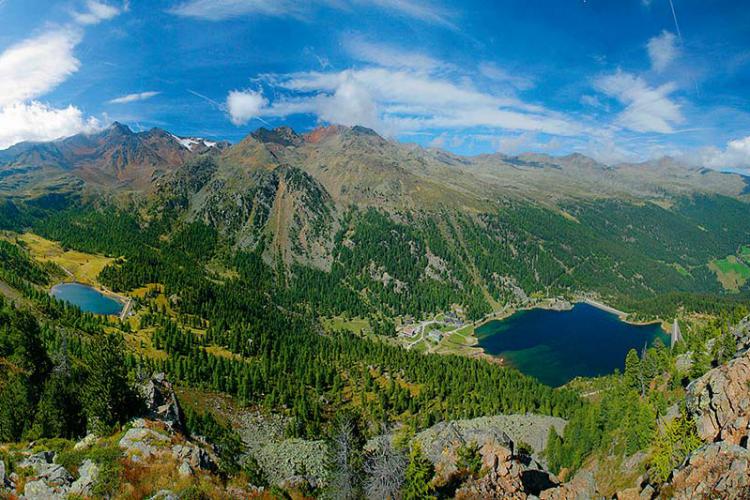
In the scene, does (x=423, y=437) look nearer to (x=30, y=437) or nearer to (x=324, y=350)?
(x=30, y=437)

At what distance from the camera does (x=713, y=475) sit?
36.2 meters

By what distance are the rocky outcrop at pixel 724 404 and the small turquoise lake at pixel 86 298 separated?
163 m

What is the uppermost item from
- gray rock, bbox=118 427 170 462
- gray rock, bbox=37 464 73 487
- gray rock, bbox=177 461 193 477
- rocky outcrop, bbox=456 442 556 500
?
gray rock, bbox=37 464 73 487

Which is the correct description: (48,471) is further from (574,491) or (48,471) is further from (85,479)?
(574,491)

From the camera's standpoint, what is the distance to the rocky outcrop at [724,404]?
48.4m

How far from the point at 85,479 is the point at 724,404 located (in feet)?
237

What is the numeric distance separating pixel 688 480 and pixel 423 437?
162 ft

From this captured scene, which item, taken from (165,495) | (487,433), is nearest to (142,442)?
(165,495)

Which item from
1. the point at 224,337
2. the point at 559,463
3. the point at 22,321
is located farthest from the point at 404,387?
the point at 22,321

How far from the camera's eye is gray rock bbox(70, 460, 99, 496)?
95.4 feet

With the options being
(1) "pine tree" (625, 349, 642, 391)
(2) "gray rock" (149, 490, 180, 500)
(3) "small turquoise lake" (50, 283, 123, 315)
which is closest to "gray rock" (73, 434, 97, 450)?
(2) "gray rock" (149, 490, 180, 500)

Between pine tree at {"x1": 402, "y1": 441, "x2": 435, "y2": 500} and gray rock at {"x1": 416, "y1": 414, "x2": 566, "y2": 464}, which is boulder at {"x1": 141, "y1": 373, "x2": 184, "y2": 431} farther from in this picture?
gray rock at {"x1": 416, "y1": 414, "x2": 566, "y2": 464}

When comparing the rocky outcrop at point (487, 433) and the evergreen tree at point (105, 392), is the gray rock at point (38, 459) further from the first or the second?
the rocky outcrop at point (487, 433)

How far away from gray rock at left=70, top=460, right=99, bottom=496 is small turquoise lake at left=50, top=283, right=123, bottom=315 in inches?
5161
